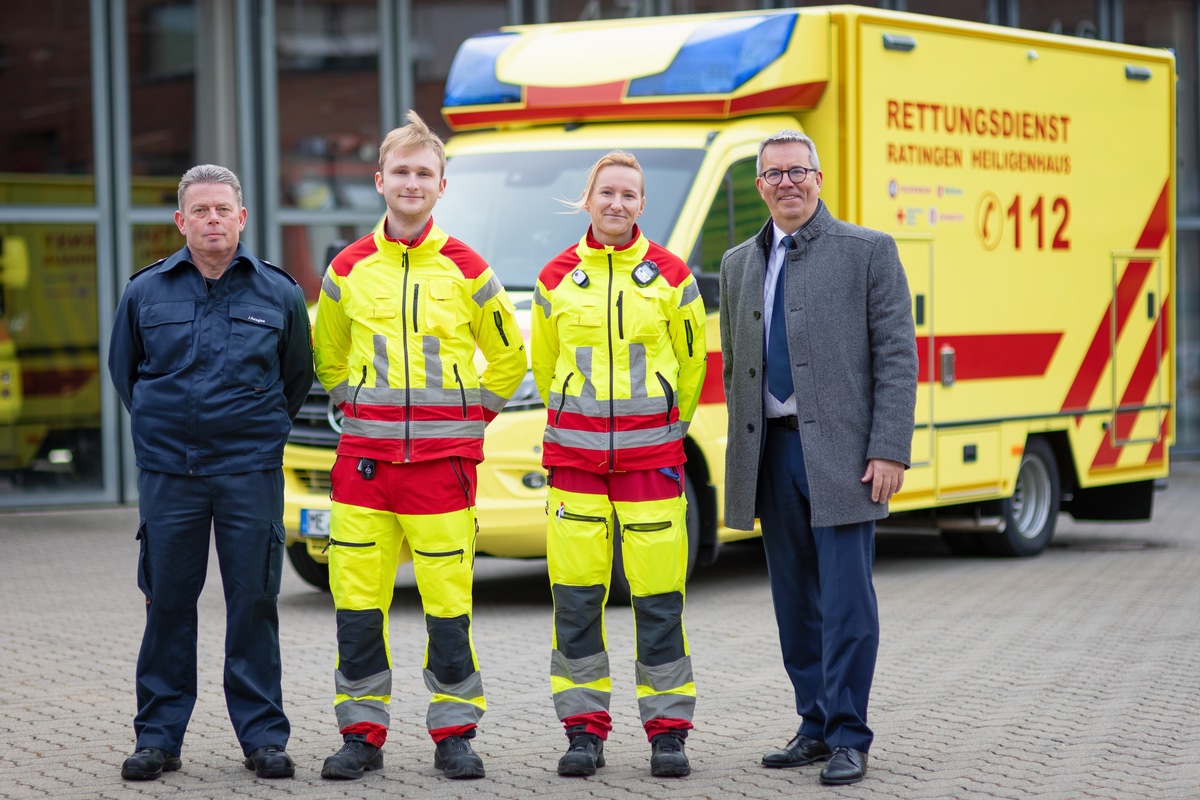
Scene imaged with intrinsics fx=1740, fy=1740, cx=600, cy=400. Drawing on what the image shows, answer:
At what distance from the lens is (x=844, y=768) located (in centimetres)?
517

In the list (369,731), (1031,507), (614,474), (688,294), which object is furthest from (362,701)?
(1031,507)

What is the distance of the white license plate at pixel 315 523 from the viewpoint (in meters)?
8.37

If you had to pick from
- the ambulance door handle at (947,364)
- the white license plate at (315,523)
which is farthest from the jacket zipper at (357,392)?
the ambulance door handle at (947,364)

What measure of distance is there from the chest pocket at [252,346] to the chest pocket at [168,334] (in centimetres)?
12

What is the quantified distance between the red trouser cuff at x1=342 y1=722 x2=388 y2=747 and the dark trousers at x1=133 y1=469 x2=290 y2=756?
0.22 m

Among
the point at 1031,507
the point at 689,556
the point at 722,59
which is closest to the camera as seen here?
the point at 689,556

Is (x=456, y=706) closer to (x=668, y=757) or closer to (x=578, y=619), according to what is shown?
(x=578, y=619)

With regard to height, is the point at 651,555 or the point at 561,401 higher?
the point at 561,401

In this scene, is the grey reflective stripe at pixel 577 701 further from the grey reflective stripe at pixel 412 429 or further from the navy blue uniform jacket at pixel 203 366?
the navy blue uniform jacket at pixel 203 366

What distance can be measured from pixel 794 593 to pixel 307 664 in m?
2.65

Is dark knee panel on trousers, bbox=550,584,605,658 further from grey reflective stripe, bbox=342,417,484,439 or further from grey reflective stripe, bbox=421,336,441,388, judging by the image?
grey reflective stripe, bbox=421,336,441,388

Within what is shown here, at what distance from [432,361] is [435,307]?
164mm

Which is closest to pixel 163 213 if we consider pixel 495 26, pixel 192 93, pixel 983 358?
pixel 192 93

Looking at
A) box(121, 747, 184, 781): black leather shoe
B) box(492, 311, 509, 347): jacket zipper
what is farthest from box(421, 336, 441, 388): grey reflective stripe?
box(121, 747, 184, 781): black leather shoe
